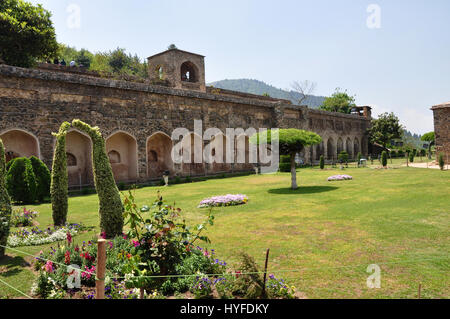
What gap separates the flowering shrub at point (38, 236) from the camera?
22.2 ft

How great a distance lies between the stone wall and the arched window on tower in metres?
9.04

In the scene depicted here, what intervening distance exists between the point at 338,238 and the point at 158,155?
52.6 ft

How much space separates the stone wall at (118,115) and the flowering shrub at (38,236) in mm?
8511

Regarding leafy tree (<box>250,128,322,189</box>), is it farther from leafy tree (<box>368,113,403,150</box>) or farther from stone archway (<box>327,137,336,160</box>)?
leafy tree (<box>368,113,403,150</box>)

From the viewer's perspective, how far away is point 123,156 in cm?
1919

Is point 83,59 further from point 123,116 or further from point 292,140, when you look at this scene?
point 292,140

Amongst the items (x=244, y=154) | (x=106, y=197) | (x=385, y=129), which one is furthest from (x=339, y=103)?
(x=106, y=197)

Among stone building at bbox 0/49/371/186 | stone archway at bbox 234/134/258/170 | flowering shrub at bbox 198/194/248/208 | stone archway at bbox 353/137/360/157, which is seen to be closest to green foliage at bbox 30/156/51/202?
stone building at bbox 0/49/371/186

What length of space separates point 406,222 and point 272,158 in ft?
64.9

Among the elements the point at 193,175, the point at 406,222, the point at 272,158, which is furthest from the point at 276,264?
the point at 272,158

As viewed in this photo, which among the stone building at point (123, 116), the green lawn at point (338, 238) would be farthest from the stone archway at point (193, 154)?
the green lawn at point (338, 238)

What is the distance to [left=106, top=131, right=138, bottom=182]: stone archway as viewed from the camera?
1861 centimetres

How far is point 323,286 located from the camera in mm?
4246

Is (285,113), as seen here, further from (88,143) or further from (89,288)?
(89,288)
